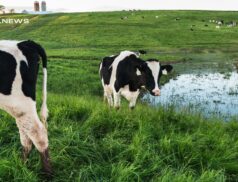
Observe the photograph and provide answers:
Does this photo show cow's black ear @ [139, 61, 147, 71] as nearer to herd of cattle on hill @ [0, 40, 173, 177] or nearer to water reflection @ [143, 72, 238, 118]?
water reflection @ [143, 72, 238, 118]

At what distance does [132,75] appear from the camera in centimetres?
1103

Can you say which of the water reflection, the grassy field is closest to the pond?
the water reflection

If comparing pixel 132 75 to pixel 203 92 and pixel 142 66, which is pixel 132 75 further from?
pixel 203 92

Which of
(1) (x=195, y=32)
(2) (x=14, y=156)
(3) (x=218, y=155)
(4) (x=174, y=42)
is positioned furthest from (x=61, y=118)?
(1) (x=195, y=32)

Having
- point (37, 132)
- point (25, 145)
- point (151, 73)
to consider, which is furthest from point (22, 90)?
point (151, 73)

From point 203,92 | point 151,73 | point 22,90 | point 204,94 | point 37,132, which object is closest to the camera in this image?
point 22,90

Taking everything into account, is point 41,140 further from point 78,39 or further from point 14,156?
point 78,39

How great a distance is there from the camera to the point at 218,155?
22.0 ft

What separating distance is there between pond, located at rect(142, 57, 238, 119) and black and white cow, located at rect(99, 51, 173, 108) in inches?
46.8

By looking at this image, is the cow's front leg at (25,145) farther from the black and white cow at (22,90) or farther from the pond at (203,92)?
the pond at (203,92)

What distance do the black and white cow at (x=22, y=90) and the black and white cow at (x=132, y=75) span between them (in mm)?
5196

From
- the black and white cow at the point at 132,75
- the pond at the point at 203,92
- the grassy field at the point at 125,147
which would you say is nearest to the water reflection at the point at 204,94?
the pond at the point at 203,92

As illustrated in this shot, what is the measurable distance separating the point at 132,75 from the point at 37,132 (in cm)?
575

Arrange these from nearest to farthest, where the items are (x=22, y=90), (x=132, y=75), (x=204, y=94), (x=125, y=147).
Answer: (x=22, y=90) → (x=125, y=147) → (x=132, y=75) → (x=204, y=94)
